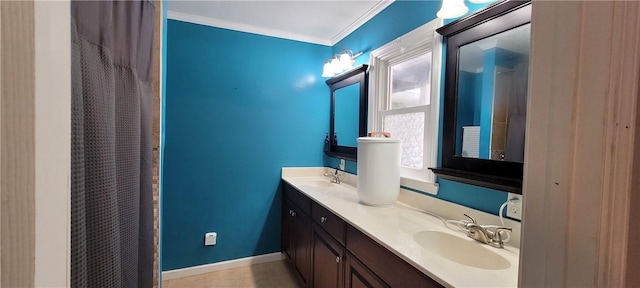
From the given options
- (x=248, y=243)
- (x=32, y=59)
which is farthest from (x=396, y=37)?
(x=248, y=243)

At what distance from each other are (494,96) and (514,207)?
0.53 m

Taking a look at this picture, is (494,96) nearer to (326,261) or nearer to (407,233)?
(407,233)

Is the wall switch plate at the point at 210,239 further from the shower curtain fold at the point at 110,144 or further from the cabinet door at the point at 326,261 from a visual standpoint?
the shower curtain fold at the point at 110,144

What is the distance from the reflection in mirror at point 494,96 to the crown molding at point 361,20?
860mm

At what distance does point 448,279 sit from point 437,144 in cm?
94

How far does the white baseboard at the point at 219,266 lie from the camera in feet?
7.81

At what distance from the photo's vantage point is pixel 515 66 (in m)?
1.20

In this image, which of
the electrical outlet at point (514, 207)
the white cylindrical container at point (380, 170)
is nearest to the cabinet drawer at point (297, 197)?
the white cylindrical container at point (380, 170)

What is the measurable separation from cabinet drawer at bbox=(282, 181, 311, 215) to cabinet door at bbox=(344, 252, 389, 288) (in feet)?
2.19

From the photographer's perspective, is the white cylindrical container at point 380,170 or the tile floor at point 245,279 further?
the tile floor at point 245,279

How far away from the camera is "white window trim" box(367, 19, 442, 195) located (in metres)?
1.61

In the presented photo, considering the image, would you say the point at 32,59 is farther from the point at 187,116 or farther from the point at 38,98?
the point at 187,116

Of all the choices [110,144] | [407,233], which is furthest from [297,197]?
[110,144]

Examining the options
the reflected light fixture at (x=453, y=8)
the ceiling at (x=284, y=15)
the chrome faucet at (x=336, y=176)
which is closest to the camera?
the reflected light fixture at (x=453, y=8)
